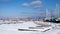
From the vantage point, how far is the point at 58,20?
496 inches

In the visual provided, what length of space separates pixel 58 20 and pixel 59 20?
0.43 ft

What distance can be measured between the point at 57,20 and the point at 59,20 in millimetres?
228

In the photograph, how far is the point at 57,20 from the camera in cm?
1265

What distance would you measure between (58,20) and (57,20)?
0.10 meters

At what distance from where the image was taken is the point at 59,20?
41.0 feet
